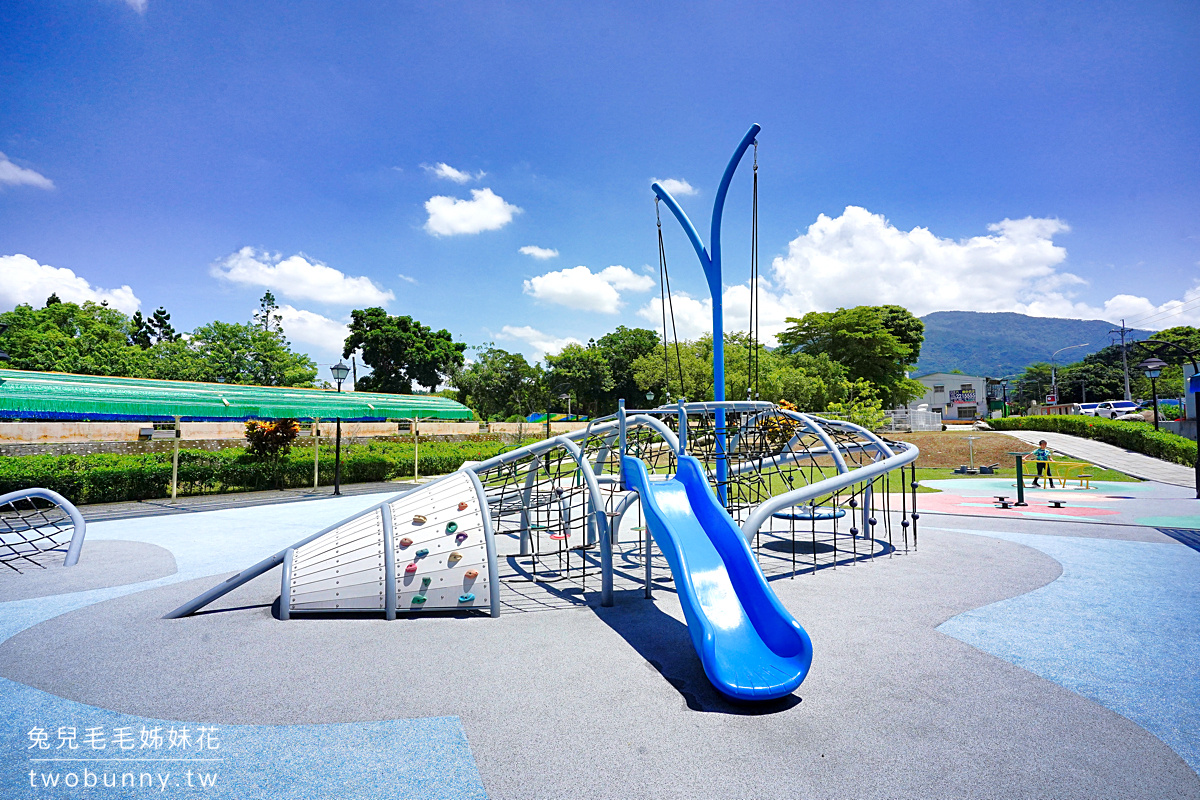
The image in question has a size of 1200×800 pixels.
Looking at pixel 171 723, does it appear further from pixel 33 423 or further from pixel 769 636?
pixel 33 423

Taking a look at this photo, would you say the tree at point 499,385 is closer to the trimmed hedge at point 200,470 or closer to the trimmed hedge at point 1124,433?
the trimmed hedge at point 200,470

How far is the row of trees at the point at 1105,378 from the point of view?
2662 inches

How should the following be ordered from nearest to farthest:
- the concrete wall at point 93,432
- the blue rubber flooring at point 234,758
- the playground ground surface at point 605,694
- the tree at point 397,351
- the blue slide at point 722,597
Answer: the blue rubber flooring at point 234,758
the playground ground surface at point 605,694
the blue slide at point 722,597
the concrete wall at point 93,432
the tree at point 397,351

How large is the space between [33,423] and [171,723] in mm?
23018

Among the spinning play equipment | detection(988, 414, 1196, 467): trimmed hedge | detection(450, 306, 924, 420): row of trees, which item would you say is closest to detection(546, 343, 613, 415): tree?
detection(450, 306, 924, 420): row of trees

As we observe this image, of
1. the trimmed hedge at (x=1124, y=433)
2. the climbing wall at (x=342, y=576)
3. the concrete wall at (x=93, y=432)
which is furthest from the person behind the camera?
the trimmed hedge at (x=1124, y=433)

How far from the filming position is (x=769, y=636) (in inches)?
198

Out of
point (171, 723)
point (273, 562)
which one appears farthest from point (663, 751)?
Answer: point (273, 562)

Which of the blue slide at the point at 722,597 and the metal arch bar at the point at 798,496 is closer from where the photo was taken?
the blue slide at the point at 722,597

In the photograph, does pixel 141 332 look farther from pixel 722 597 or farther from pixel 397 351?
pixel 722 597

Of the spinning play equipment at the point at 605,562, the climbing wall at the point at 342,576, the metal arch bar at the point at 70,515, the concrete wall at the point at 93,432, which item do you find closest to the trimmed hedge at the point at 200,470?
the concrete wall at the point at 93,432

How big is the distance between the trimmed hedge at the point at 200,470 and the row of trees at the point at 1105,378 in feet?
229

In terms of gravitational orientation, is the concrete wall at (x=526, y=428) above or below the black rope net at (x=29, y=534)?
above

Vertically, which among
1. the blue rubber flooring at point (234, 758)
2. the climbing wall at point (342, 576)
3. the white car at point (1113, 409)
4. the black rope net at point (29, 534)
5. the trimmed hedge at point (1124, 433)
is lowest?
the black rope net at point (29, 534)
